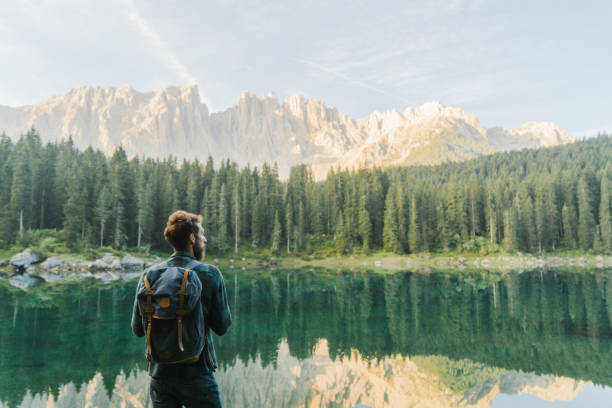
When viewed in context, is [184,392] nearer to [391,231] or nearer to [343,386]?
[343,386]

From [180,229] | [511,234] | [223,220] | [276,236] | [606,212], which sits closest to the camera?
[180,229]

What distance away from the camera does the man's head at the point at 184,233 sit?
427 centimetres

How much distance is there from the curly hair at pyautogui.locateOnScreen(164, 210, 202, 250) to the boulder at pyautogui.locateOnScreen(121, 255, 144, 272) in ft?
188

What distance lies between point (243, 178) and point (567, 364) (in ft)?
265

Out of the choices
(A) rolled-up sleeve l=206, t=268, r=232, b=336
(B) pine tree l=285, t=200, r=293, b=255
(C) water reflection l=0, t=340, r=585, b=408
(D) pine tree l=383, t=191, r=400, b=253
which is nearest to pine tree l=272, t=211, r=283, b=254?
(B) pine tree l=285, t=200, r=293, b=255

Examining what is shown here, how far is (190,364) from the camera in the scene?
3939 mm

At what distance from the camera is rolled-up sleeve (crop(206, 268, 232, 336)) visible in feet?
13.6

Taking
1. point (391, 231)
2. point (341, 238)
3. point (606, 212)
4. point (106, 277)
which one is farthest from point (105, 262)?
point (606, 212)

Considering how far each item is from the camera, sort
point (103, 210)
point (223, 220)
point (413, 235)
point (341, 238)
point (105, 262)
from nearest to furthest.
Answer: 1. point (105, 262)
2. point (103, 210)
3. point (223, 220)
4. point (413, 235)
5. point (341, 238)

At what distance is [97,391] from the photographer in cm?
1066

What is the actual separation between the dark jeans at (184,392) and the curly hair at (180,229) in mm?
1441

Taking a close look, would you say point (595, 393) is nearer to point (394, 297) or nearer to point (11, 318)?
point (394, 297)

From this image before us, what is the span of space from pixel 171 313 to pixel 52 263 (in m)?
57.3

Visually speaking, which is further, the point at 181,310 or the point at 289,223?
the point at 289,223
